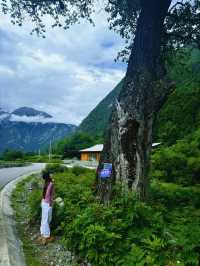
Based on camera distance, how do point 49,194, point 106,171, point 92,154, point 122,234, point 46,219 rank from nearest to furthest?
point 122,234 → point 46,219 → point 49,194 → point 106,171 → point 92,154

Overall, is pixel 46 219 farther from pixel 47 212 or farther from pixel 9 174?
pixel 9 174

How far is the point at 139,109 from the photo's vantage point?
33.7ft

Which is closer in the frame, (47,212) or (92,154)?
(47,212)

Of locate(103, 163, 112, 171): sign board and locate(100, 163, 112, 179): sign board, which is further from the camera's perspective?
locate(103, 163, 112, 171): sign board

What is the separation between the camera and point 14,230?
10.6 meters

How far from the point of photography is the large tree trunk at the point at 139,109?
10.2m

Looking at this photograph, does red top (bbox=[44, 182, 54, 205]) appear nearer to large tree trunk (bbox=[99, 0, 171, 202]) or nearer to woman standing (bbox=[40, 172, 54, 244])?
woman standing (bbox=[40, 172, 54, 244])

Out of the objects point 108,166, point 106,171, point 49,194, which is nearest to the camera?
point 49,194

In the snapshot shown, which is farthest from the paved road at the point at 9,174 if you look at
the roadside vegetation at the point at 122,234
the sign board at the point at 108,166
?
the roadside vegetation at the point at 122,234

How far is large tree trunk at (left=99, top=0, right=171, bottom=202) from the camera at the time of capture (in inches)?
403

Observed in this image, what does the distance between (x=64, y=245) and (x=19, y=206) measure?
25.5 feet

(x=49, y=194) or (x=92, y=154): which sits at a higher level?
(x=92, y=154)

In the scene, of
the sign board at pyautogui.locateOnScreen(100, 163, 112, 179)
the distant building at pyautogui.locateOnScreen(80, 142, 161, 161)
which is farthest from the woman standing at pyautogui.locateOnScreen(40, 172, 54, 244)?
the distant building at pyautogui.locateOnScreen(80, 142, 161, 161)

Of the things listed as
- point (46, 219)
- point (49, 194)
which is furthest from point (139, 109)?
point (46, 219)
